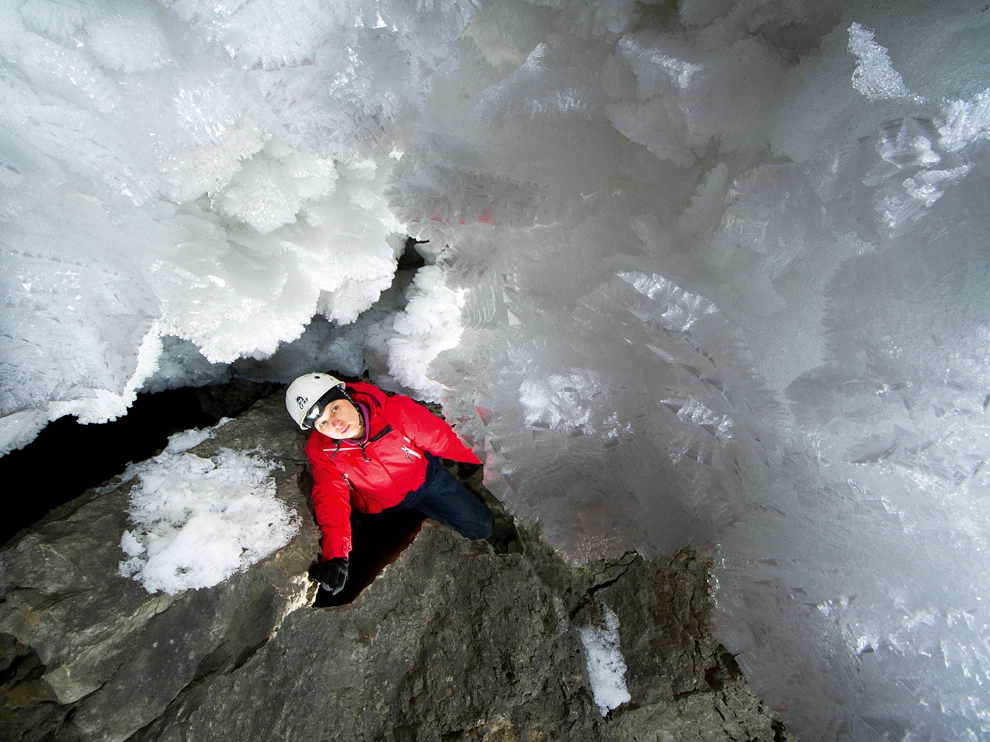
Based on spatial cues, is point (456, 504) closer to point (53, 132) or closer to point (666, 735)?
point (666, 735)

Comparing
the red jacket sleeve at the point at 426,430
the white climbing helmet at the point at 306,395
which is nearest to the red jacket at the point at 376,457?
the red jacket sleeve at the point at 426,430

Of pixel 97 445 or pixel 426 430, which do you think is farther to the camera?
pixel 426 430

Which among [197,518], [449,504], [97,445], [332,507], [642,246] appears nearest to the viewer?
[642,246]

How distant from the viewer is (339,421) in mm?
2342

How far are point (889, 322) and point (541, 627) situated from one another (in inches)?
61.8

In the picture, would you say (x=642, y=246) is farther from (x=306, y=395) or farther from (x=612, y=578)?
(x=306, y=395)

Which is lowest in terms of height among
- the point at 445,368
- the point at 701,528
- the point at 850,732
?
the point at 850,732

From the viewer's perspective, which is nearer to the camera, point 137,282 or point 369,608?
point 137,282

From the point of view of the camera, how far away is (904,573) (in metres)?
1.35

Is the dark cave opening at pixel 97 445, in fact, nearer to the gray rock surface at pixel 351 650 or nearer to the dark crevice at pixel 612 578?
the gray rock surface at pixel 351 650

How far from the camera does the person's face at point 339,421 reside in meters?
2.33

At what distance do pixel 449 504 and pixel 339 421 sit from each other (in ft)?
2.48

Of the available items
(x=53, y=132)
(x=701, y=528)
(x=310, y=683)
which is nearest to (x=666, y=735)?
(x=701, y=528)

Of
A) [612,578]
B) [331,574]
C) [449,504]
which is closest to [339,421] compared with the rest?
[331,574]
